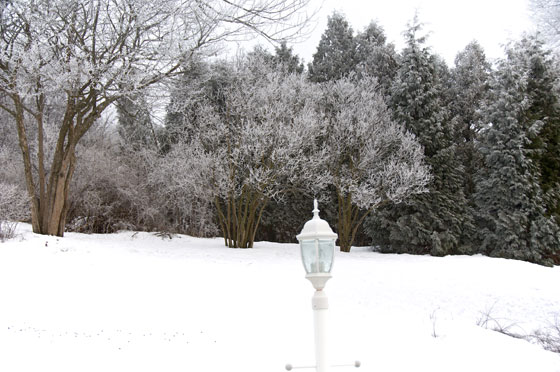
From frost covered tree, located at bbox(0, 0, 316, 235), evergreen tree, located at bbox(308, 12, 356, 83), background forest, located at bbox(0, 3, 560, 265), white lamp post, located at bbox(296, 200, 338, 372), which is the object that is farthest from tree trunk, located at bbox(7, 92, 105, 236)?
evergreen tree, located at bbox(308, 12, 356, 83)

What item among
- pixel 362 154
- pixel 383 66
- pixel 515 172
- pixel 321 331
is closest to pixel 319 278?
Answer: pixel 321 331

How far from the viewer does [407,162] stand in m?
12.5

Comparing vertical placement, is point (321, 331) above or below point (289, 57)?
below

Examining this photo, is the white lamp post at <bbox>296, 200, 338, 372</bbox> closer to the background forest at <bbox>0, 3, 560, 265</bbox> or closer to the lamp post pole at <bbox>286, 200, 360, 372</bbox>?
the lamp post pole at <bbox>286, 200, 360, 372</bbox>

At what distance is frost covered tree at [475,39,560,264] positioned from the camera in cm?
1140

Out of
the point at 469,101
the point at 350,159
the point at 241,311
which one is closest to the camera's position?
the point at 241,311

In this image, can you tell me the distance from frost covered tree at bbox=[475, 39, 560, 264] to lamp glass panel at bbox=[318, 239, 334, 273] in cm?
1024

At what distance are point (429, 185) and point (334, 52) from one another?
300 inches

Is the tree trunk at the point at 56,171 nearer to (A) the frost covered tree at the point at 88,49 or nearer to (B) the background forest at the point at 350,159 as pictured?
(A) the frost covered tree at the point at 88,49

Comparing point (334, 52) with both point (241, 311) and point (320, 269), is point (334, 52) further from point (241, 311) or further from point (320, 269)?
point (320, 269)

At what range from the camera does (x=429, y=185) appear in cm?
1266

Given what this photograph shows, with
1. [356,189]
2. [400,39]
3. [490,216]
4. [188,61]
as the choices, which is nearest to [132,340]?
[188,61]

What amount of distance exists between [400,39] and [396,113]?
2.32 metres

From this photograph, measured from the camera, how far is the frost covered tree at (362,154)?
38.9 feet
